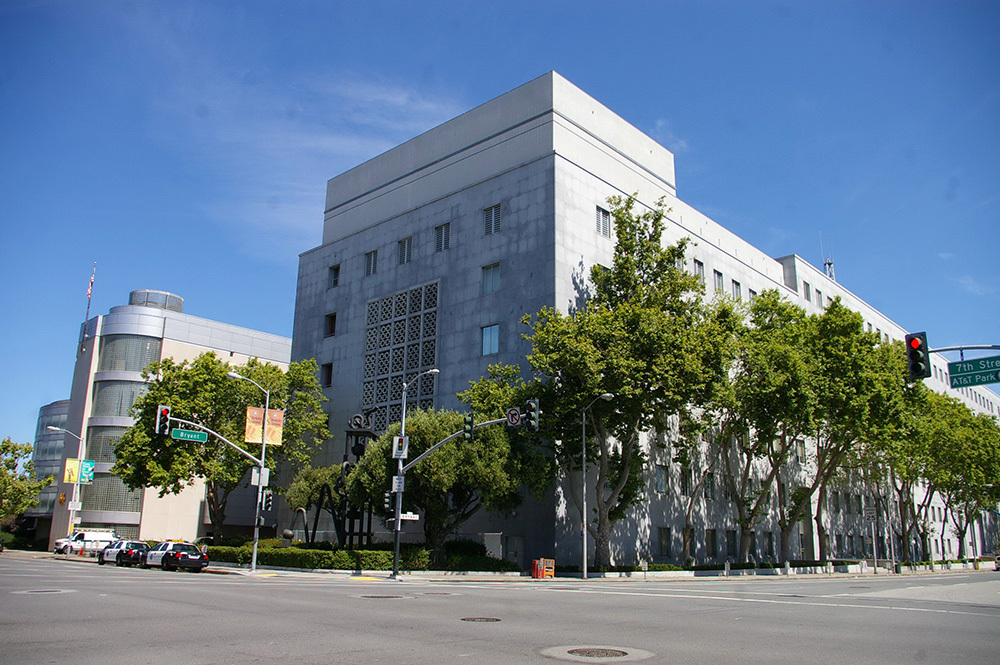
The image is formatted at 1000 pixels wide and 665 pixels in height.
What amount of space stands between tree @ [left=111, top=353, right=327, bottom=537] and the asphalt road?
29952mm

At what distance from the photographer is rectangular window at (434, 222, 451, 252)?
56469 millimetres

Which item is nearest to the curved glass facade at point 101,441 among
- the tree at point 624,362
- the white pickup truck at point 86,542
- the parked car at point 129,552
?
the white pickup truck at point 86,542

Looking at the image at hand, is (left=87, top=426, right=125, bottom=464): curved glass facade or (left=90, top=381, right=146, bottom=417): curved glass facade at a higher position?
(left=90, top=381, right=146, bottom=417): curved glass facade

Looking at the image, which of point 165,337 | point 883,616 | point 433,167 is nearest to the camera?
point 883,616

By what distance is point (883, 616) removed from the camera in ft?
57.5

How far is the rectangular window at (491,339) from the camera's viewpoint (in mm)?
50344

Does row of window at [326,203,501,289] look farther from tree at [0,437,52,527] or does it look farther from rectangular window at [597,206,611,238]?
tree at [0,437,52,527]

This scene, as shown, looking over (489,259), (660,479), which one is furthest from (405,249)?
(660,479)

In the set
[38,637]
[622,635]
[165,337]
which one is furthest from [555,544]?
[165,337]

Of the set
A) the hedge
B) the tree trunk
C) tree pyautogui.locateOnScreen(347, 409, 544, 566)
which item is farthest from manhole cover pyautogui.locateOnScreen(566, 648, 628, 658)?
the tree trunk

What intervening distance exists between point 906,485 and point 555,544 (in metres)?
47.7

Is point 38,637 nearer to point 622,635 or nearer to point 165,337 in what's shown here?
point 622,635

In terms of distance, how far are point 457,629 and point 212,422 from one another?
1746 inches

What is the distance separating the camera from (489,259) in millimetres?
52438
